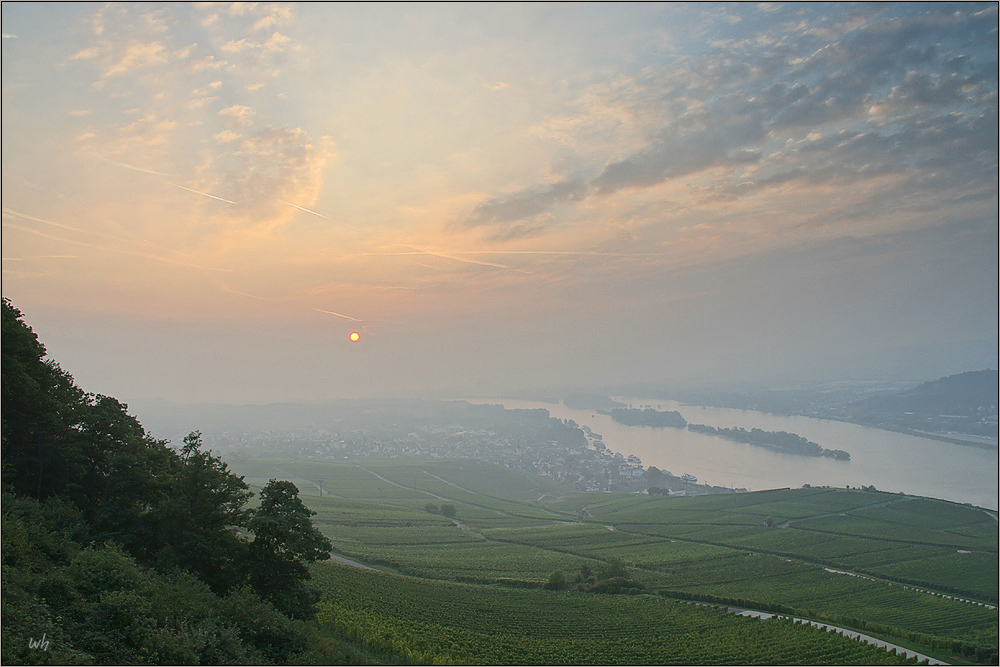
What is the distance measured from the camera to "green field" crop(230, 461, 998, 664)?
20.6 m

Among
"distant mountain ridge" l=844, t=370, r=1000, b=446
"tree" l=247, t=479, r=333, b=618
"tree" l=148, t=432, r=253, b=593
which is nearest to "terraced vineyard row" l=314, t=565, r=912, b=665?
"tree" l=247, t=479, r=333, b=618

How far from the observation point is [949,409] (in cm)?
12000

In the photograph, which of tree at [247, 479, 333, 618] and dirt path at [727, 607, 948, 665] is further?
dirt path at [727, 607, 948, 665]

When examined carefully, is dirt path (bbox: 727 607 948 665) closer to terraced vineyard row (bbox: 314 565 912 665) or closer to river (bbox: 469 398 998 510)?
terraced vineyard row (bbox: 314 565 912 665)

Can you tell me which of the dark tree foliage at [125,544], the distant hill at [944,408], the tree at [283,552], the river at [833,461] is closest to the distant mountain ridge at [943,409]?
the distant hill at [944,408]

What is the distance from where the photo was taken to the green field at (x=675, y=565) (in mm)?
20578

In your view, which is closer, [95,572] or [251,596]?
[95,572]

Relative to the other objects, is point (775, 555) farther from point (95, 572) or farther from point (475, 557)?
point (95, 572)

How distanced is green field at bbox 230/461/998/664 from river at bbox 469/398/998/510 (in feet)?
51.8

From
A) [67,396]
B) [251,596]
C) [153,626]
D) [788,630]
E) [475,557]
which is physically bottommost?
[475,557]

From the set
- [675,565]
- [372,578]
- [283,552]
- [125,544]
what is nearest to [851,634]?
[675,565]

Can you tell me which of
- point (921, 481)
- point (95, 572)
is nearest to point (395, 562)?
point (95, 572)

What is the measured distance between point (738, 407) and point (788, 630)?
175 meters

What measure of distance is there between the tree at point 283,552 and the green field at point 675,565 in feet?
11.8
